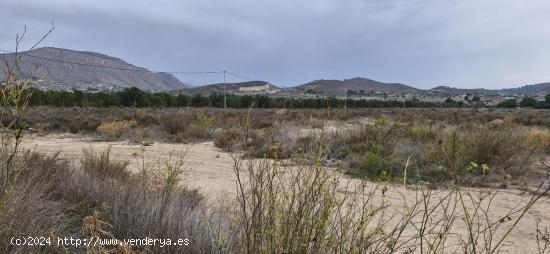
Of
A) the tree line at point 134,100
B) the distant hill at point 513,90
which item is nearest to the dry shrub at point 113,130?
the tree line at point 134,100

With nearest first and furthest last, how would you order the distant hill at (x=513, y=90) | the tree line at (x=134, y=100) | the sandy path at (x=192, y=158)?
the sandy path at (x=192, y=158) → the tree line at (x=134, y=100) → the distant hill at (x=513, y=90)

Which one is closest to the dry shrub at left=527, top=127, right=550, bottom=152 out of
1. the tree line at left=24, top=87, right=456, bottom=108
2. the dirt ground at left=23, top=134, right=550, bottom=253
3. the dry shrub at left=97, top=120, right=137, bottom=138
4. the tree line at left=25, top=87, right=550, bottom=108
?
the dirt ground at left=23, top=134, right=550, bottom=253

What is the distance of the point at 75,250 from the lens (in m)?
3.27

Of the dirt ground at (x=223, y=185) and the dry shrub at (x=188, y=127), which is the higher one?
the dry shrub at (x=188, y=127)

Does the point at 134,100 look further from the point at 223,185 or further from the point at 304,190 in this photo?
the point at 304,190

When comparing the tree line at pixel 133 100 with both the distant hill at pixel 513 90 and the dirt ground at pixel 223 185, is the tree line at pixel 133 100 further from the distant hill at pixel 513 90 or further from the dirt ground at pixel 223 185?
the distant hill at pixel 513 90

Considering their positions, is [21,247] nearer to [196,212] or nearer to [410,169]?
[196,212]

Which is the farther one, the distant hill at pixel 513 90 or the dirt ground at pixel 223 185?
the distant hill at pixel 513 90

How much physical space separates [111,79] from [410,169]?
495 ft

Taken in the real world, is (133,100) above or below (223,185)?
above

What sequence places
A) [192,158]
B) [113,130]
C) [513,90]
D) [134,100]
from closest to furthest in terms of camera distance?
[192,158] → [113,130] → [134,100] → [513,90]

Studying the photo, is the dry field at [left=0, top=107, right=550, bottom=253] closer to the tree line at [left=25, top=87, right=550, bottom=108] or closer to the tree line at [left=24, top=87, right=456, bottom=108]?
the tree line at [left=24, top=87, right=456, bottom=108]

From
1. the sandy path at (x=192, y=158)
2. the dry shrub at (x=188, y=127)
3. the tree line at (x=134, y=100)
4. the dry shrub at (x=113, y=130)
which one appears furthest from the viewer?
the tree line at (x=134, y=100)

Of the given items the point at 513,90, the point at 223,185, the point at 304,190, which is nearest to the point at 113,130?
the point at 223,185
